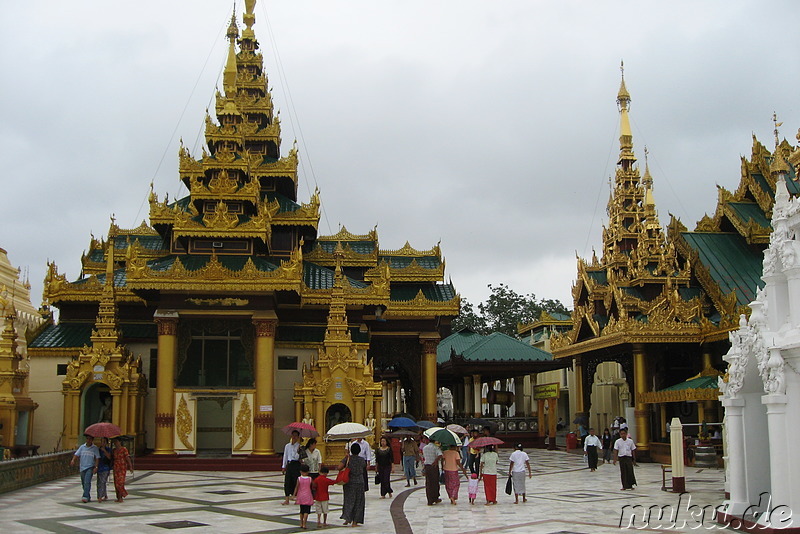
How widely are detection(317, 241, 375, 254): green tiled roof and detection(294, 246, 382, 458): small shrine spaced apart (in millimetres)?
9038

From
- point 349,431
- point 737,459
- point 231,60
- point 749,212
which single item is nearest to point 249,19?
point 231,60

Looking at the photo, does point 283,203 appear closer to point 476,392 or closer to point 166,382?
point 166,382

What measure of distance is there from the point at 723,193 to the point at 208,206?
1950 cm

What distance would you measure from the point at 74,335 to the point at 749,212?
83.0 ft

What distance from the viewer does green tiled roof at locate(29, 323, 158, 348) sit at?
98.2 ft

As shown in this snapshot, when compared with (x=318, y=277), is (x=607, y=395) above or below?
below

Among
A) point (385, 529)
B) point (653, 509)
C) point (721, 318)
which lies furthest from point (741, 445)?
point (721, 318)

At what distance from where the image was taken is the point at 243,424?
88.0 ft

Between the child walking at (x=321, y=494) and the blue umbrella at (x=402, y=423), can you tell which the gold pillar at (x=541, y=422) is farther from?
the child walking at (x=321, y=494)

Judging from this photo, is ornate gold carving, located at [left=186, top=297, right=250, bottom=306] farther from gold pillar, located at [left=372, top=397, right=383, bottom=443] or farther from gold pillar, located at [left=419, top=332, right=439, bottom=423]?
gold pillar, located at [left=419, top=332, right=439, bottom=423]

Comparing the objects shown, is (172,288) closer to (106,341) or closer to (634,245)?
(106,341)

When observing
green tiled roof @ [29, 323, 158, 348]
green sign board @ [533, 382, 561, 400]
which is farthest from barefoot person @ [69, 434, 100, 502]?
green sign board @ [533, 382, 561, 400]

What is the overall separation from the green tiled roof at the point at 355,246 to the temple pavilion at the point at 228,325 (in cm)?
28

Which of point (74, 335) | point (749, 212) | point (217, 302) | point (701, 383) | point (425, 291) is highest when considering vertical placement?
point (749, 212)
